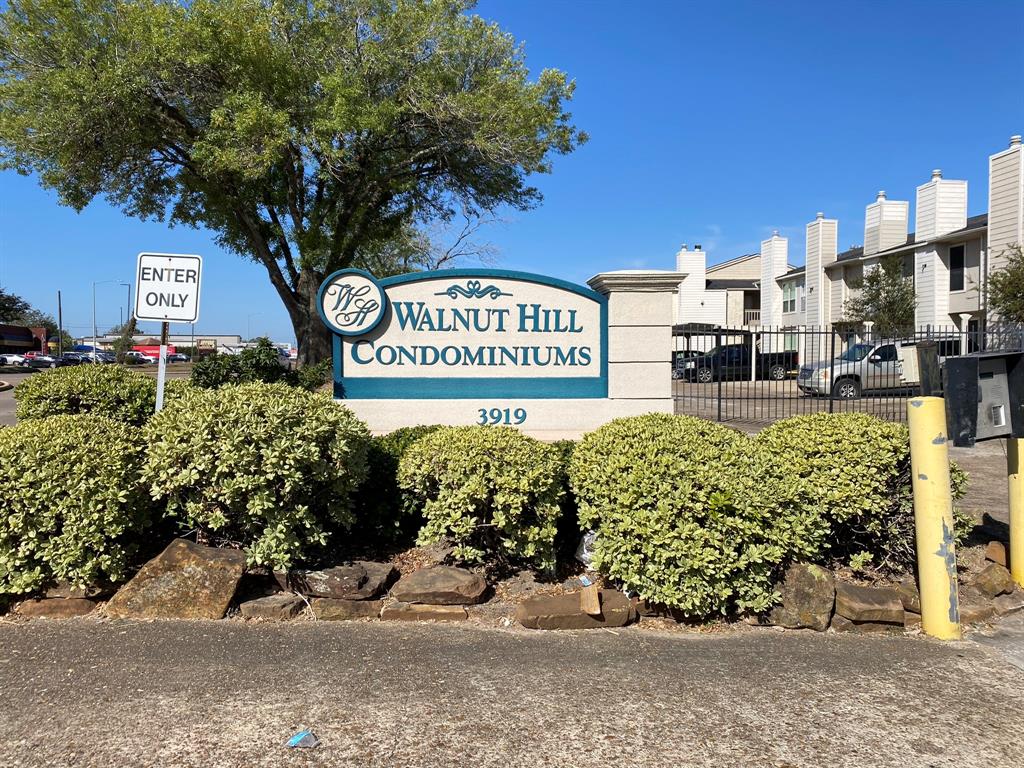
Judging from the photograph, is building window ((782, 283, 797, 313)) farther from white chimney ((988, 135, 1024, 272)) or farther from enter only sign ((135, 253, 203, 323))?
enter only sign ((135, 253, 203, 323))

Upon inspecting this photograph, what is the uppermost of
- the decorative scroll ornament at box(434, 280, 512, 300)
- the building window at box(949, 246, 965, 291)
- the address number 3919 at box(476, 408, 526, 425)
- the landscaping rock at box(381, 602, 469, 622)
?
the building window at box(949, 246, 965, 291)

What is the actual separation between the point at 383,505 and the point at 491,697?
1957 mm

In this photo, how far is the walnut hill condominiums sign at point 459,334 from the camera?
612 cm

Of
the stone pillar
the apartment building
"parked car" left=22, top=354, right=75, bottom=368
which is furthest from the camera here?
"parked car" left=22, top=354, right=75, bottom=368

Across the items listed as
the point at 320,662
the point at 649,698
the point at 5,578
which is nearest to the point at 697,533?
the point at 649,698

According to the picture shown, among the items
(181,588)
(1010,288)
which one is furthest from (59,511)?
(1010,288)

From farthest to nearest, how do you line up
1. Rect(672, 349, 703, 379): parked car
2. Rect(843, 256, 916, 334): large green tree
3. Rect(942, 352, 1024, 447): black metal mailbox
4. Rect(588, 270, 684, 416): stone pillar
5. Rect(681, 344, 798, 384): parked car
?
1. Rect(843, 256, 916, 334): large green tree
2. Rect(681, 344, 798, 384): parked car
3. Rect(672, 349, 703, 379): parked car
4. Rect(588, 270, 684, 416): stone pillar
5. Rect(942, 352, 1024, 447): black metal mailbox

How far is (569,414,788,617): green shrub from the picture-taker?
383 centimetres

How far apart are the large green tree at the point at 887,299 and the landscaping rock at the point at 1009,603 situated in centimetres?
2689

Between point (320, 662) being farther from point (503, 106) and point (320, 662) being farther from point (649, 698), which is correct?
point (503, 106)

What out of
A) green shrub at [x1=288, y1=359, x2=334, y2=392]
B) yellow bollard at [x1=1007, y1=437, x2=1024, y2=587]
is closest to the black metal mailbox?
yellow bollard at [x1=1007, y1=437, x2=1024, y2=587]

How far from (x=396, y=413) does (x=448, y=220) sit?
61.1 ft

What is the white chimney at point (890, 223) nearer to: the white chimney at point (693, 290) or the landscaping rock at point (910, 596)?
the white chimney at point (693, 290)

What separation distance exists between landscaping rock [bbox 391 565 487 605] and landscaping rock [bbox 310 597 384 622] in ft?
0.57
